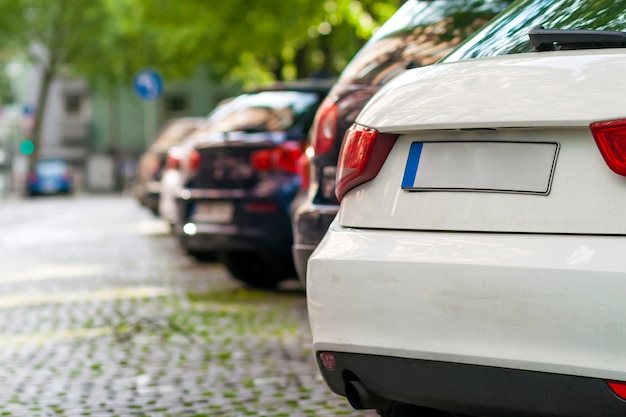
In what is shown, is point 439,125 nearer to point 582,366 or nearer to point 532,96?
point 532,96

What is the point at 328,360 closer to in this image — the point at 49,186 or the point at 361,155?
the point at 361,155

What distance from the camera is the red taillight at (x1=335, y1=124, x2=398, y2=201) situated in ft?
13.2

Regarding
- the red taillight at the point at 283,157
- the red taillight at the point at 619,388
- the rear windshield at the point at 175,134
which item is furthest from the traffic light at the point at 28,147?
the red taillight at the point at 619,388

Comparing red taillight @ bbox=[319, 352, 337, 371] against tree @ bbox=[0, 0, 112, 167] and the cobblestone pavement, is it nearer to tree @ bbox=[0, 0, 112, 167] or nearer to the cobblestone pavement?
the cobblestone pavement

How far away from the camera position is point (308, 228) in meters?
6.72

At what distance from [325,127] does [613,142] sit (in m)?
3.37

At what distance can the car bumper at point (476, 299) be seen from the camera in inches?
135

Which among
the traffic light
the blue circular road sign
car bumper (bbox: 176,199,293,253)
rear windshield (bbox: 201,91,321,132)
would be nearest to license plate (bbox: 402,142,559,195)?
car bumper (bbox: 176,199,293,253)

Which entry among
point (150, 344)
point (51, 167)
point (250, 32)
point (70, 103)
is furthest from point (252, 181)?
point (70, 103)

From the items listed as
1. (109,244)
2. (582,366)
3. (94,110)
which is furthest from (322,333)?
(94,110)

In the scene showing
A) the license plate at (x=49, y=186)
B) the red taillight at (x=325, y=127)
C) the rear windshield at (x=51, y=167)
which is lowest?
the license plate at (x=49, y=186)

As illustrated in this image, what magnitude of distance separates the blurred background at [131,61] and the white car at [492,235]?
8741mm

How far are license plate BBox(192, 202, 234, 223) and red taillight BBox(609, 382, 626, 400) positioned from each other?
23.2 feet

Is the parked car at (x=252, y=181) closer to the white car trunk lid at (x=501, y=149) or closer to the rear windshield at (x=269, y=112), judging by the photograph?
the rear windshield at (x=269, y=112)
